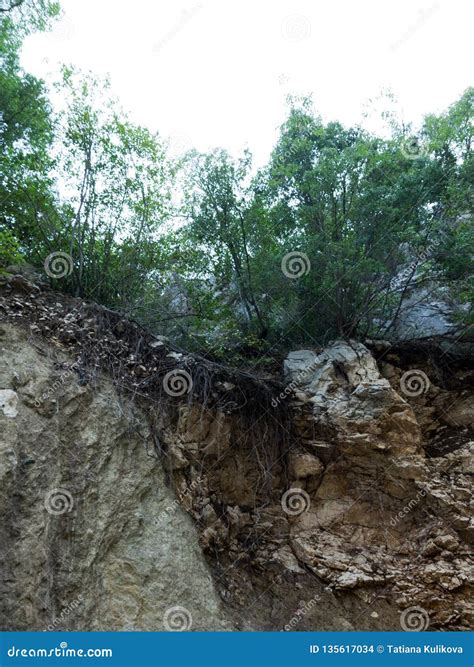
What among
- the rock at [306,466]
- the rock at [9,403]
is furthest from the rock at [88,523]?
the rock at [306,466]

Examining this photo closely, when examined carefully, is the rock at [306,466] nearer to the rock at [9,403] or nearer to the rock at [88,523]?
the rock at [88,523]

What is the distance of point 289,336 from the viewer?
8.46 metres

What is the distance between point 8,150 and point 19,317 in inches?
105

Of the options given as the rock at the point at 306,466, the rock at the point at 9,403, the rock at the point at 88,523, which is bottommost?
the rock at the point at 88,523

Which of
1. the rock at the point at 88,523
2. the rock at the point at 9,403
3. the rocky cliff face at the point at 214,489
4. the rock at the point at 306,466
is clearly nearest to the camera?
the rock at the point at 88,523

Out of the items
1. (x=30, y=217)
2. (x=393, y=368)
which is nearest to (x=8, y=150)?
(x=30, y=217)

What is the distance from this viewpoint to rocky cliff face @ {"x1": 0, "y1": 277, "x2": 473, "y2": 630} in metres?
5.23

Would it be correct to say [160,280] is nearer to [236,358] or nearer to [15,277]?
[236,358]

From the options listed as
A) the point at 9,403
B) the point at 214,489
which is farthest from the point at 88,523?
the point at 214,489

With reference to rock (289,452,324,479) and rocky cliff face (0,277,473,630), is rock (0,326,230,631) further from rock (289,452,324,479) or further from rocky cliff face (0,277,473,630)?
rock (289,452,324,479)

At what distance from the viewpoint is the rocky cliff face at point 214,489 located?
206 inches

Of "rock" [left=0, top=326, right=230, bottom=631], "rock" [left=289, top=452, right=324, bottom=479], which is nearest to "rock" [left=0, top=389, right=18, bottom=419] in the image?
"rock" [left=0, top=326, right=230, bottom=631]

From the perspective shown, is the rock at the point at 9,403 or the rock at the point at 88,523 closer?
the rock at the point at 88,523

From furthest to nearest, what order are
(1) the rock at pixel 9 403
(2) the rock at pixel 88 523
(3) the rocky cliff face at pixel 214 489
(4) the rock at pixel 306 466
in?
1. (4) the rock at pixel 306 466
2. (1) the rock at pixel 9 403
3. (3) the rocky cliff face at pixel 214 489
4. (2) the rock at pixel 88 523
